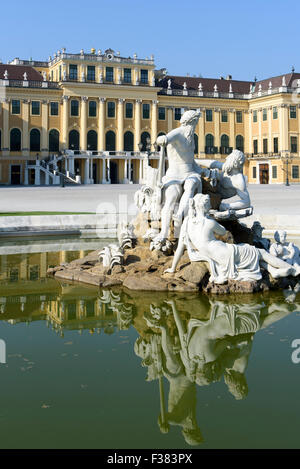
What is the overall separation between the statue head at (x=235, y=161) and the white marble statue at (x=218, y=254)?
3.30 feet

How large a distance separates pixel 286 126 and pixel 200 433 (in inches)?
2116

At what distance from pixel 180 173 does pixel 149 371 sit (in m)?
4.29

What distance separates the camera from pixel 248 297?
636cm

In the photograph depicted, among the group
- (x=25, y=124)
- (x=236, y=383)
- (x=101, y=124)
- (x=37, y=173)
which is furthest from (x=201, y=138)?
(x=236, y=383)

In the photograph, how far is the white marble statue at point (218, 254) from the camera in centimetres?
659

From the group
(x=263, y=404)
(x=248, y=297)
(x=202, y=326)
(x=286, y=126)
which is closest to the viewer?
A: (x=263, y=404)

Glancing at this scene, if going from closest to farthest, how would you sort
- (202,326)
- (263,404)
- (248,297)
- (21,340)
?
(263,404) → (21,340) → (202,326) → (248,297)

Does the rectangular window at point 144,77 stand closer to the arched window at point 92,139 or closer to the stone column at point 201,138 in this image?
the stone column at point 201,138

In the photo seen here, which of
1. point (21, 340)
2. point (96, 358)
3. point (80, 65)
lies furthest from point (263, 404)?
point (80, 65)

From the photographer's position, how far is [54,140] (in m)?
50.5

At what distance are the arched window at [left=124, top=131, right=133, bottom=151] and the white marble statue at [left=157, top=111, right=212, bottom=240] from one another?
45.4 meters

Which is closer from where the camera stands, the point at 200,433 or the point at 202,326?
the point at 200,433

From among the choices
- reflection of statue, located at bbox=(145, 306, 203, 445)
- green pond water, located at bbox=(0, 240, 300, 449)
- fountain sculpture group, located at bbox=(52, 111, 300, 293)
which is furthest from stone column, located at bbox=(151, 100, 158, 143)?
reflection of statue, located at bbox=(145, 306, 203, 445)
